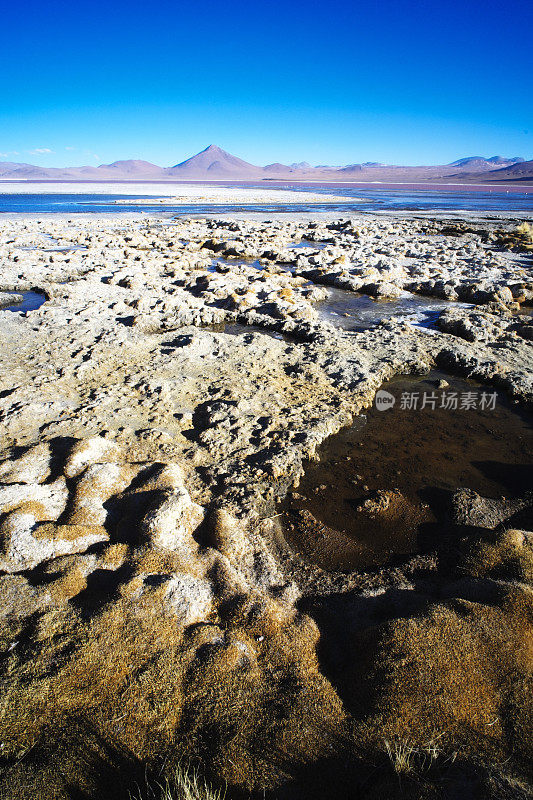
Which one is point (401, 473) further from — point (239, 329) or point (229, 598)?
point (239, 329)

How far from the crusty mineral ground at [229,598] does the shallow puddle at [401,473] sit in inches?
3.9

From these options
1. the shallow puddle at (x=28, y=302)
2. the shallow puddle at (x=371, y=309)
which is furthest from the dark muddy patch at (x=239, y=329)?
the shallow puddle at (x=28, y=302)

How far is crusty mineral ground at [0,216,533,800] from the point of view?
62.2 inches

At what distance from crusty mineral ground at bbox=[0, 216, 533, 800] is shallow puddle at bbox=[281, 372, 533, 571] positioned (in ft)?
0.33

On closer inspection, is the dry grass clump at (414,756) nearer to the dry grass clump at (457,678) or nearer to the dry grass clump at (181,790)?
the dry grass clump at (457,678)

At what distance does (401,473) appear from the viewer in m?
3.81

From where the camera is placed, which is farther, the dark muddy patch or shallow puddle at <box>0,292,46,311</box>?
shallow puddle at <box>0,292,46,311</box>

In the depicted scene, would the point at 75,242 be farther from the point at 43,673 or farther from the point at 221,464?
the point at 43,673

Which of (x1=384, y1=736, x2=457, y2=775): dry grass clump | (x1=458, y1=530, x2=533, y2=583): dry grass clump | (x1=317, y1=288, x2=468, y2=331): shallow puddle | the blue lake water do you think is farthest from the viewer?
the blue lake water

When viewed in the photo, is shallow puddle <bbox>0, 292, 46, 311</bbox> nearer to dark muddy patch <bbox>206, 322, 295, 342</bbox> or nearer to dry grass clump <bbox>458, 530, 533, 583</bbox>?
dark muddy patch <bbox>206, 322, 295, 342</bbox>

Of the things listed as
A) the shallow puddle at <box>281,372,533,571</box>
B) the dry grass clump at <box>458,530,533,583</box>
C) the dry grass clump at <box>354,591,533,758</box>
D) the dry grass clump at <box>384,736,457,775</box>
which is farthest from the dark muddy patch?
→ the dry grass clump at <box>384,736,457,775</box>

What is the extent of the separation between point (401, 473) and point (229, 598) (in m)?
2.11

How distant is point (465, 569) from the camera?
270 centimetres

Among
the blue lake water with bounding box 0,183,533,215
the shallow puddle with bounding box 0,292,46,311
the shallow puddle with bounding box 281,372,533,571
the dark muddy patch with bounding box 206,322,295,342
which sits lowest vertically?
the shallow puddle with bounding box 281,372,533,571
